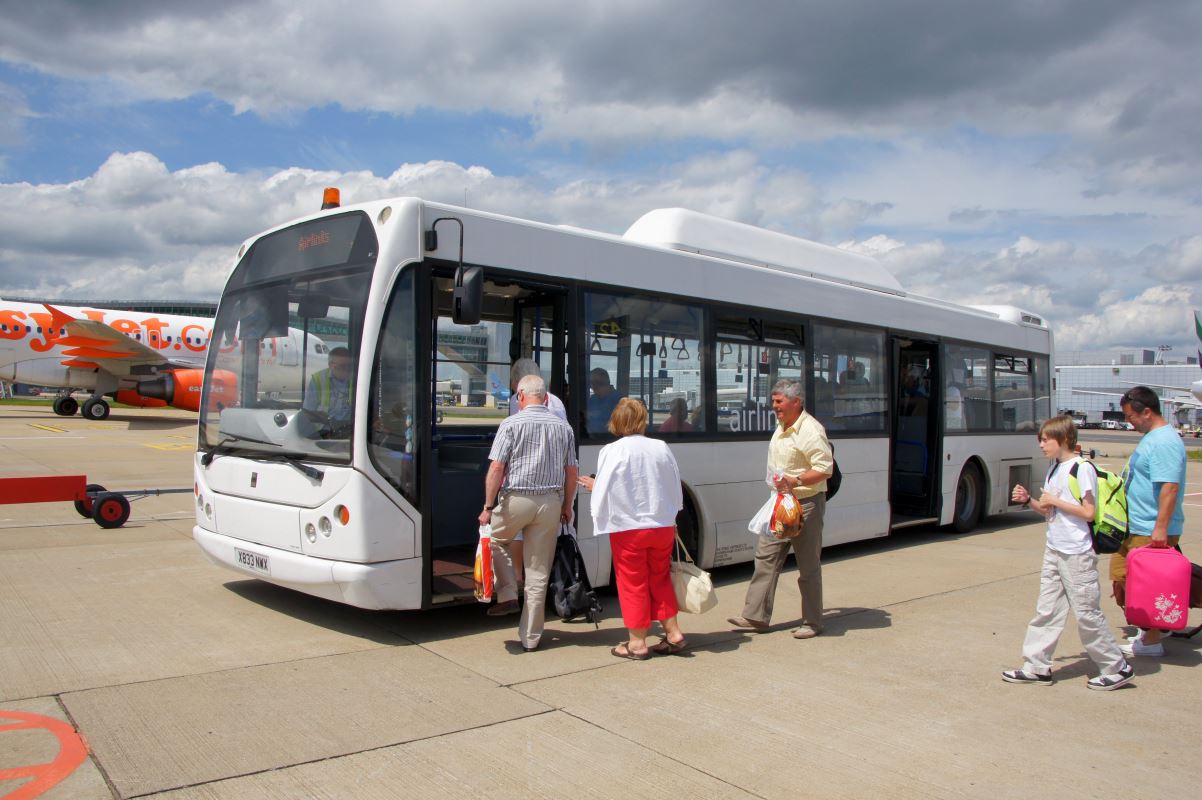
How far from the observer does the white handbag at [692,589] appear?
5.99m

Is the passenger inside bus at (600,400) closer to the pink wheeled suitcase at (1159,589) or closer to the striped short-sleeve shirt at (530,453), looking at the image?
the striped short-sleeve shirt at (530,453)

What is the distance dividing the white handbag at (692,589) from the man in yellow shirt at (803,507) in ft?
2.42

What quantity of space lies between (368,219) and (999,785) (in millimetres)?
4931

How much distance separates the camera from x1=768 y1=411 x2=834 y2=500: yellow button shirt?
6.44m

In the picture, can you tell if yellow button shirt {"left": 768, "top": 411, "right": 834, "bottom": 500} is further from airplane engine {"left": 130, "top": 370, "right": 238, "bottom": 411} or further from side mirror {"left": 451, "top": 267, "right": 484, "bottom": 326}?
airplane engine {"left": 130, "top": 370, "right": 238, "bottom": 411}

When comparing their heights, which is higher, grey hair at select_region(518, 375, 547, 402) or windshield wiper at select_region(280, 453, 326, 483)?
grey hair at select_region(518, 375, 547, 402)

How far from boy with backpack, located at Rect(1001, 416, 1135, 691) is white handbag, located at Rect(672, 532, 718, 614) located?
1.86 m

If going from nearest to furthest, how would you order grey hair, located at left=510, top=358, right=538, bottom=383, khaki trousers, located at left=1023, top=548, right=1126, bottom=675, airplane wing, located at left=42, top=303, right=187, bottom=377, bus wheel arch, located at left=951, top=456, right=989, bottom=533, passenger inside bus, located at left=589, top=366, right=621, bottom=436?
khaki trousers, located at left=1023, top=548, right=1126, bottom=675
grey hair, located at left=510, top=358, right=538, bottom=383
passenger inside bus, located at left=589, top=366, right=621, bottom=436
bus wheel arch, located at left=951, top=456, right=989, bottom=533
airplane wing, located at left=42, top=303, right=187, bottom=377

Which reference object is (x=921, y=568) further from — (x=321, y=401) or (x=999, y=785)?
(x=321, y=401)

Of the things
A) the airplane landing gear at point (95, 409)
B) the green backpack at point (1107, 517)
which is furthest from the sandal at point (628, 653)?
the airplane landing gear at point (95, 409)

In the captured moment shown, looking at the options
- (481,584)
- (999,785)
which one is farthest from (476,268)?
(999,785)

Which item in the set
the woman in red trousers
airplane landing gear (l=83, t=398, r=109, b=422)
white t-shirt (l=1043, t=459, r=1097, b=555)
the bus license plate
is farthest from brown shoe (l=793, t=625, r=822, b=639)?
airplane landing gear (l=83, t=398, r=109, b=422)

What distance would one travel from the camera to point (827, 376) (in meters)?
9.73

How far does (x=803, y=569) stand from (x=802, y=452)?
0.89m
